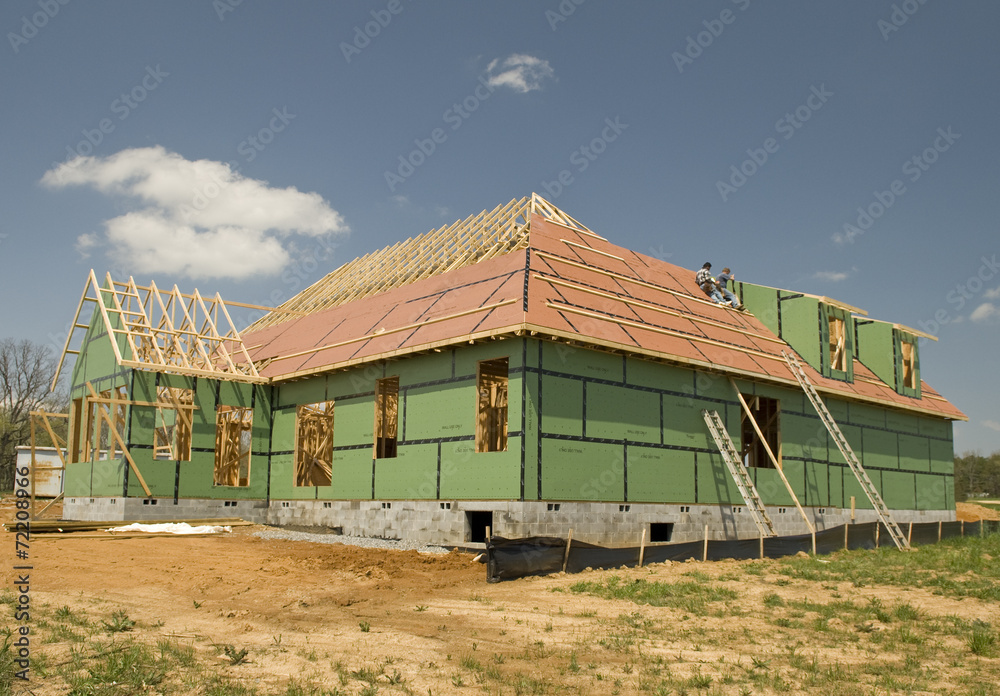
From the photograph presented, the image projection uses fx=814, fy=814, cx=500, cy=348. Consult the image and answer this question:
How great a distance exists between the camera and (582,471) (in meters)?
17.3

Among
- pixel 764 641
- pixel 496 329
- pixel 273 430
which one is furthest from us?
pixel 273 430

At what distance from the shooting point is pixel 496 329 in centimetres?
1667

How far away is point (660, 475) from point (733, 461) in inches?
99.4

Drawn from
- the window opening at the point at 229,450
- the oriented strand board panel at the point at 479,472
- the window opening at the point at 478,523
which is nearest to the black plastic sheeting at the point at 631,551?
the oriented strand board panel at the point at 479,472

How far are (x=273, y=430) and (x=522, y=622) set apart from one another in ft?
48.9

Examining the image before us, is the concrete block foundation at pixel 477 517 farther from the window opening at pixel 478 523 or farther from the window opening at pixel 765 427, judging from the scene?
the window opening at pixel 765 427

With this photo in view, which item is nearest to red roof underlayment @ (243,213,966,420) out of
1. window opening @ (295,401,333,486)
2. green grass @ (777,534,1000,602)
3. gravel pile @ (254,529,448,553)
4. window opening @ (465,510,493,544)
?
window opening @ (295,401,333,486)

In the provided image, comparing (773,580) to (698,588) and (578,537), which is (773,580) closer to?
(698,588)

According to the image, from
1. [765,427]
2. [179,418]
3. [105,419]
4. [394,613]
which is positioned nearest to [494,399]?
[765,427]

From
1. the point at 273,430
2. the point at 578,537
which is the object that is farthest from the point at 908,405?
the point at 273,430

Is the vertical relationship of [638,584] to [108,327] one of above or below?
below

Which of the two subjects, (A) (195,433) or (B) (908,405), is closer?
(A) (195,433)

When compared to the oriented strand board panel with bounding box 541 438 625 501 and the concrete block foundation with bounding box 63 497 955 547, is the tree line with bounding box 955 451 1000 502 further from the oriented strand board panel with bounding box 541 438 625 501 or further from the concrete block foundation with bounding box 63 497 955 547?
the oriented strand board panel with bounding box 541 438 625 501

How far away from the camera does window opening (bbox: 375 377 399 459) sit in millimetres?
20250
